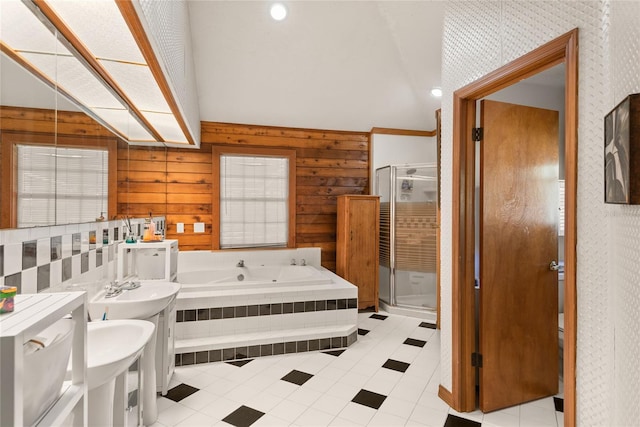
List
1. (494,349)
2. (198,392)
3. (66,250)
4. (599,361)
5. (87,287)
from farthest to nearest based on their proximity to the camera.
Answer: (198,392) → (494,349) → (87,287) → (66,250) → (599,361)

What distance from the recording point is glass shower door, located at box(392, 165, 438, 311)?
403cm

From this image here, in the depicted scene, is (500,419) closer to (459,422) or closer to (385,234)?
(459,422)

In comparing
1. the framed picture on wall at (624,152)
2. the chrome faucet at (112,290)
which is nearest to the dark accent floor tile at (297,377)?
the chrome faucet at (112,290)

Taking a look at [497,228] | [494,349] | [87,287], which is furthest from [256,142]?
Answer: [494,349]

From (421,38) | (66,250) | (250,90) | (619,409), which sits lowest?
(619,409)

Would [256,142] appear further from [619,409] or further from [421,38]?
[619,409]

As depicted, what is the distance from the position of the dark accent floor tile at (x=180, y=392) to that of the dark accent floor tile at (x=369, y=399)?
1.16 m

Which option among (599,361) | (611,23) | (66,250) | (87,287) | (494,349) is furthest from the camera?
(494,349)

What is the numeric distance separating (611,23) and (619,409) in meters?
1.33

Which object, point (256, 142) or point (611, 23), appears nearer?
point (611, 23)

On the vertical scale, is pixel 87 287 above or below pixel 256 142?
below

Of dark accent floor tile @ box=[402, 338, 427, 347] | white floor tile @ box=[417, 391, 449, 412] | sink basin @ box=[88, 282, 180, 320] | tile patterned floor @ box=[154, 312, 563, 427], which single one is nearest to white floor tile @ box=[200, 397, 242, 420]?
tile patterned floor @ box=[154, 312, 563, 427]

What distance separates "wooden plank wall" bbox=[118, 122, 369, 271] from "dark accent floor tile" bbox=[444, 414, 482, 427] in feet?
8.65

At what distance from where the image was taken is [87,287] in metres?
1.99
